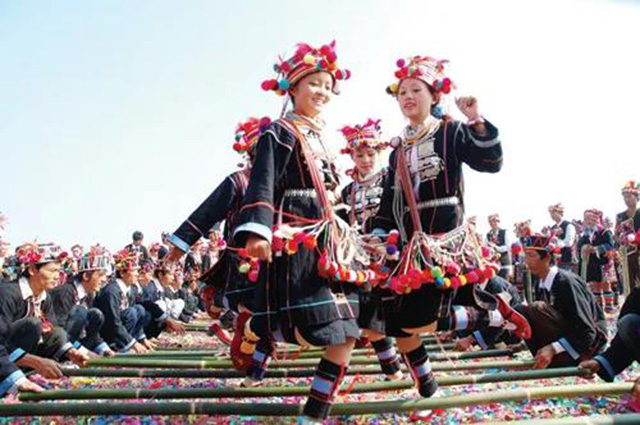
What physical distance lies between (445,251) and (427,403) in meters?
0.86

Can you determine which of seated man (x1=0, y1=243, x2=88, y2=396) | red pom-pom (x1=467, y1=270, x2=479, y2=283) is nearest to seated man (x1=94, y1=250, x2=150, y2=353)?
seated man (x1=0, y1=243, x2=88, y2=396)

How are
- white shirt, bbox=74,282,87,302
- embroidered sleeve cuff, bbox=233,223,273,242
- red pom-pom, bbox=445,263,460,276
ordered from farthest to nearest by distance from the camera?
white shirt, bbox=74,282,87,302 → red pom-pom, bbox=445,263,460,276 → embroidered sleeve cuff, bbox=233,223,273,242

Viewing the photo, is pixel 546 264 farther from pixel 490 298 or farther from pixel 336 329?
pixel 336 329

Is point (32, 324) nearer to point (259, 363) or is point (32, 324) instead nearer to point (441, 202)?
point (259, 363)

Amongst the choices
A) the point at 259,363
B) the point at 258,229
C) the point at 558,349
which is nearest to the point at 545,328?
the point at 558,349

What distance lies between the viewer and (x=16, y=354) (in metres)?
3.89

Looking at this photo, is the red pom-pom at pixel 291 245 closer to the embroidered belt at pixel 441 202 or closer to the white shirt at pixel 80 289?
the embroidered belt at pixel 441 202

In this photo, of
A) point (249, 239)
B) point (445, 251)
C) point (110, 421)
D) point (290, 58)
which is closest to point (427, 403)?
point (445, 251)

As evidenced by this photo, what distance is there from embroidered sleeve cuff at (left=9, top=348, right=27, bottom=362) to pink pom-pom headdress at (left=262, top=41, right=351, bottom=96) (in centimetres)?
267

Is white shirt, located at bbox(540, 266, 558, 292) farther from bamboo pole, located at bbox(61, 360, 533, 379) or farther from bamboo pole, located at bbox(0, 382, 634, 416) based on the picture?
bamboo pole, located at bbox(0, 382, 634, 416)

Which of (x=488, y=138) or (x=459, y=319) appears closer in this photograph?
(x=488, y=138)

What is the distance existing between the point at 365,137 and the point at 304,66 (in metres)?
2.35

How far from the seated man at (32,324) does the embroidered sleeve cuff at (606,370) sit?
3.76 metres

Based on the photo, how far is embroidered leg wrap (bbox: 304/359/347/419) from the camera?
2705mm
